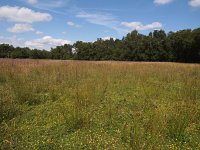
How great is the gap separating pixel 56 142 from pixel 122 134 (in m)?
1.35

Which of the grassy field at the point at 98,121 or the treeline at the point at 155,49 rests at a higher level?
the treeline at the point at 155,49

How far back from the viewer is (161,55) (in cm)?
5994

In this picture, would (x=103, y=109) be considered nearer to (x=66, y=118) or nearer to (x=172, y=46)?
(x=66, y=118)

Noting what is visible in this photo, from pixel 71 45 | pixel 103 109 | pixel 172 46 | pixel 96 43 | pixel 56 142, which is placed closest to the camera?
pixel 56 142

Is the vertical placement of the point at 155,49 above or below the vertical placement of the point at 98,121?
above

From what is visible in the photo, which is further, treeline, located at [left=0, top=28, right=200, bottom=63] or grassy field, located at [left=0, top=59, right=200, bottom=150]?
treeline, located at [left=0, top=28, right=200, bottom=63]

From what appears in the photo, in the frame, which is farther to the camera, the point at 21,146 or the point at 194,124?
the point at 194,124

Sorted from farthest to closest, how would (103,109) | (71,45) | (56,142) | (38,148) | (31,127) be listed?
(71,45)
(103,109)
(31,127)
(56,142)
(38,148)

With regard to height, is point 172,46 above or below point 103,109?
above

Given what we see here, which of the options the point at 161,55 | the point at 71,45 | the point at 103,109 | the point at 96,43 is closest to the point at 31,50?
the point at 71,45

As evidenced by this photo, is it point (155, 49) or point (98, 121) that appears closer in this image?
point (98, 121)

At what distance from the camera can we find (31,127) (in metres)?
6.59

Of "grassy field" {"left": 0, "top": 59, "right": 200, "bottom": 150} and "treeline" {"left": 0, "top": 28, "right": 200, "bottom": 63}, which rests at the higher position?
"treeline" {"left": 0, "top": 28, "right": 200, "bottom": 63}

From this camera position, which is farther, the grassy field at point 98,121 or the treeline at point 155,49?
the treeline at point 155,49
